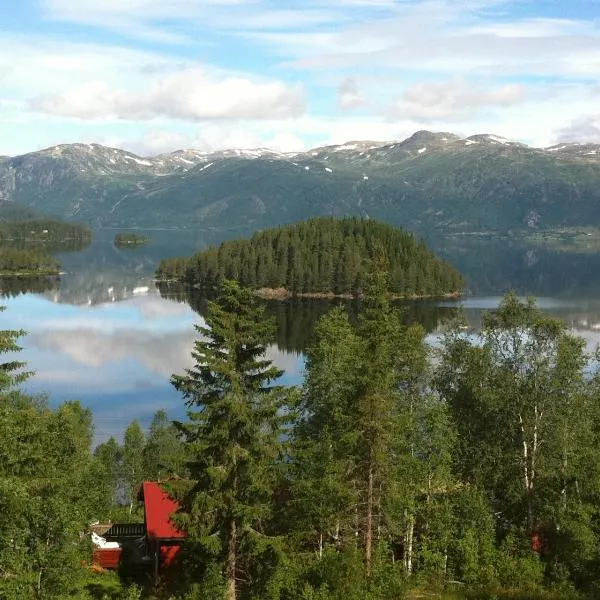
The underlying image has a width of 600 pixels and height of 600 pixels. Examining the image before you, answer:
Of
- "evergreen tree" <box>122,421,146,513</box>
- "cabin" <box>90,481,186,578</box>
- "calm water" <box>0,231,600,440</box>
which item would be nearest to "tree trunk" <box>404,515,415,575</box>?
"cabin" <box>90,481,186,578</box>

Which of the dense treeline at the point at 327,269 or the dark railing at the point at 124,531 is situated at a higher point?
the dense treeline at the point at 327,269

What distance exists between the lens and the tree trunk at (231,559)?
25.8 meters

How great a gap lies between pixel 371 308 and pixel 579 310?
111 metres

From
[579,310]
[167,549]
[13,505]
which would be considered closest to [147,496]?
A: [167,549]

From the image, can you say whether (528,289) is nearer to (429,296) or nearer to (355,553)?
(429,296)


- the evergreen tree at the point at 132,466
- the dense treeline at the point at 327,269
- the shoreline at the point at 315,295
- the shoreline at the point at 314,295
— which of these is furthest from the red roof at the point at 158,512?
the shoreline at the point at 314,295

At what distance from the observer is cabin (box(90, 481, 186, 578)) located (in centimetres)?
3462

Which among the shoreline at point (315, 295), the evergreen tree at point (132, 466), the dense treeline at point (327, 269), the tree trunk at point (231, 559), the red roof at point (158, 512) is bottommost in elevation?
the evergreen tree at point (132, 466)

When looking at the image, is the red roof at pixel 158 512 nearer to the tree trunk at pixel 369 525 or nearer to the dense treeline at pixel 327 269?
the tree trunk at pixel 369 525

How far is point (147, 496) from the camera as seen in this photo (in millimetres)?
37250

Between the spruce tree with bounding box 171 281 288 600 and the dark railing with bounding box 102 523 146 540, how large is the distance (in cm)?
1547

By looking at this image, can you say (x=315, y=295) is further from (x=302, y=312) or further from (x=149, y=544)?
(x=149, y=544)

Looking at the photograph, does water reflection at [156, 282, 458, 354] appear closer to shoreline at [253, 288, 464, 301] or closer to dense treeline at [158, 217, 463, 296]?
shoreline at [253, 288, 464, 301]

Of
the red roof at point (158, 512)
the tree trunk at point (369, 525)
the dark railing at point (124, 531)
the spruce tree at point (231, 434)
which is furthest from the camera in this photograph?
the dark railing at point (124, 531)
